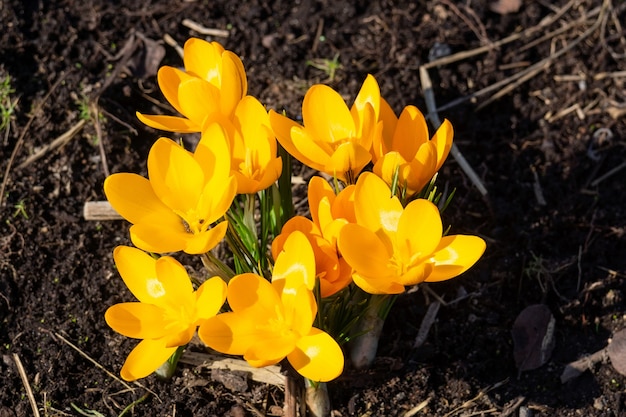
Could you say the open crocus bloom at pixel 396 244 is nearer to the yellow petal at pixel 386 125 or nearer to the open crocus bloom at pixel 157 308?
the yellow petal at pixel 386 125

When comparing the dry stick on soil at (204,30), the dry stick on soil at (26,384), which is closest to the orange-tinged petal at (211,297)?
the dry stick on soil at (26,384)

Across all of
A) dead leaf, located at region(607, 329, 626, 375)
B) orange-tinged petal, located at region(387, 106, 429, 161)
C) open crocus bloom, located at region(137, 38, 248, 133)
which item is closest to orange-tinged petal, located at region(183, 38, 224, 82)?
open crocus bloom, located at region(137, 38, 248, 133)

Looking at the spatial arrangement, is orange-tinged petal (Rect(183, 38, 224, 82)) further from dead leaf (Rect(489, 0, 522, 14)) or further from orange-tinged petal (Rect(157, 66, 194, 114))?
dead leaf (Rect(489, 0, 522, 14))

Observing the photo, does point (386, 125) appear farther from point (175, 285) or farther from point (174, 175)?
point (175, 285)

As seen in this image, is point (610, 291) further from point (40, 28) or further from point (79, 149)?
point (40, 28)

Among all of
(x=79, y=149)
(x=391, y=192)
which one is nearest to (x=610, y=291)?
(x=391, y=192)

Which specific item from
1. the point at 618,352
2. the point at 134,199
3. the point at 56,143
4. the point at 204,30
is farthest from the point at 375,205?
the point at 204,30
